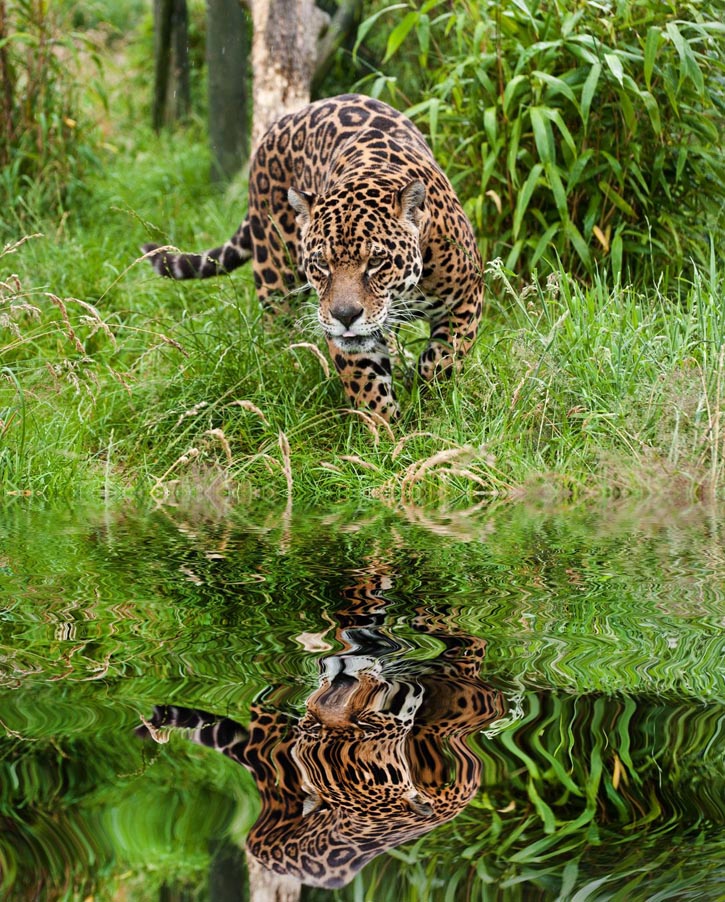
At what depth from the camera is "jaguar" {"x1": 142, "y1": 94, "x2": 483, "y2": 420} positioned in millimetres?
4309

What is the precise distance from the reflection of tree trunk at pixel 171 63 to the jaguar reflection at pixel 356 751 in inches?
428

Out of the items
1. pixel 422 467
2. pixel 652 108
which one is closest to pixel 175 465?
pixel 422 467

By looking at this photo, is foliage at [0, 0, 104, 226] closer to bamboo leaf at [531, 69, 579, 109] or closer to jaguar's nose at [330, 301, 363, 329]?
bamboo leaf at [531, 69, 579, 109]

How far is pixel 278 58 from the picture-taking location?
25.1ft

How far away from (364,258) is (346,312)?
0.26 meters

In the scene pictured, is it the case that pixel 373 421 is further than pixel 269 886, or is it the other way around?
pixel 373 421

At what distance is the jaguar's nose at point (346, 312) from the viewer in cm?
420

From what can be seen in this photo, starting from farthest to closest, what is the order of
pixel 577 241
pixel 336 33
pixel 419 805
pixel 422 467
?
1. pixel 336 33
2. pixel 577 241
3. pixel 422 467
4. pixel 419 805

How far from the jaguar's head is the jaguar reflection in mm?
2634

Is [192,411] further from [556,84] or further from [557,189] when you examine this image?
[556,84]

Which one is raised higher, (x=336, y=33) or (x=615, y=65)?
(x=615, y=65)

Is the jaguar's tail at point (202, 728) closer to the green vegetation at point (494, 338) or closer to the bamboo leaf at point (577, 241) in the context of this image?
the green vegetation at point (494, 338)

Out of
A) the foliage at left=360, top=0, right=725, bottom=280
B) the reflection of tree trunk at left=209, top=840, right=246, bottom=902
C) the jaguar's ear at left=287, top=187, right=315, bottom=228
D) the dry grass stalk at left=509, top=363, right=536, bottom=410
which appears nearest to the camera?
the reflection of tree trunk at left=209, top=840, right=246, bottom=902

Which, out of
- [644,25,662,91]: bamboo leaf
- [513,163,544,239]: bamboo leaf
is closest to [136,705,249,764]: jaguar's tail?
[513,163,544,239]: bamboo leaf
